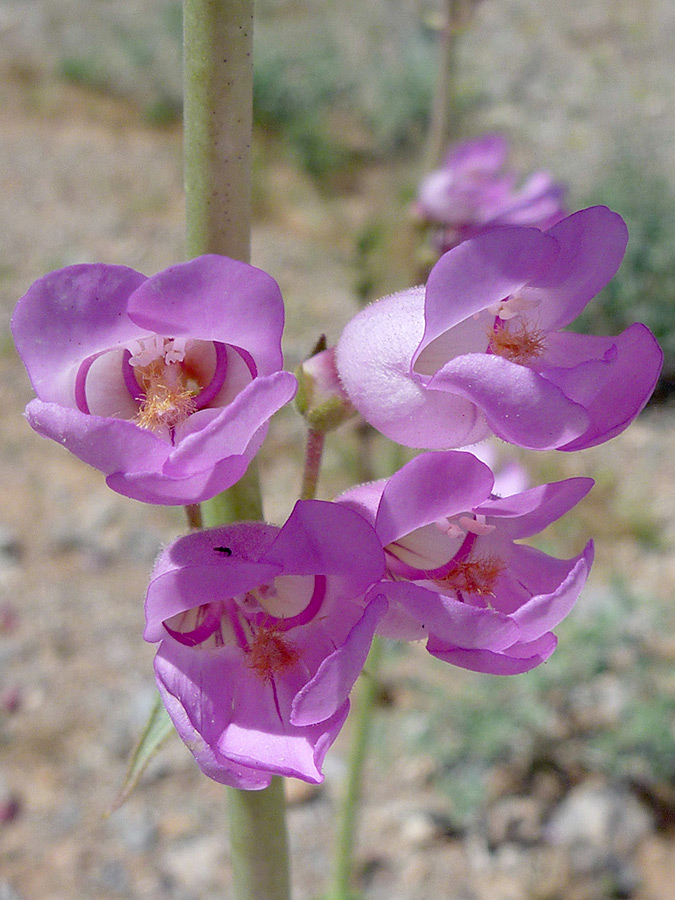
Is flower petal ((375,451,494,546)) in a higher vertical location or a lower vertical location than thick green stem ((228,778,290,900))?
higher

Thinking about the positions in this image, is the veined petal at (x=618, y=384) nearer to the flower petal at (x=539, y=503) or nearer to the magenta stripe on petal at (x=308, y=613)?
the flower petal at (x=539, y=503)

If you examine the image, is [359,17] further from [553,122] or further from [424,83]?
[553,122]

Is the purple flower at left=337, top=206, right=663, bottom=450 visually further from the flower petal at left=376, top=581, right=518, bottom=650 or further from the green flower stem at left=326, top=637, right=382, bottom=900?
the green flower stem at left=326, top=637, right=382, bottom=900

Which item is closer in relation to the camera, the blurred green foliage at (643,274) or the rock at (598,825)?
the rock at (598,825)

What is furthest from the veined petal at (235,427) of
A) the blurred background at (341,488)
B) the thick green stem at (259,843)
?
the blurred background at (341,488)

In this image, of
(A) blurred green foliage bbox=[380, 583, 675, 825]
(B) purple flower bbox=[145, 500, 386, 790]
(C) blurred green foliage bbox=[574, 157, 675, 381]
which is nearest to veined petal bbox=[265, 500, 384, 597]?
(B) purple flower bbox=[145, 500, 386, 790]

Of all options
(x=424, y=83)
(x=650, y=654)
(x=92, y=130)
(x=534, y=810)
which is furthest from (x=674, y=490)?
(x=92, y=130)
